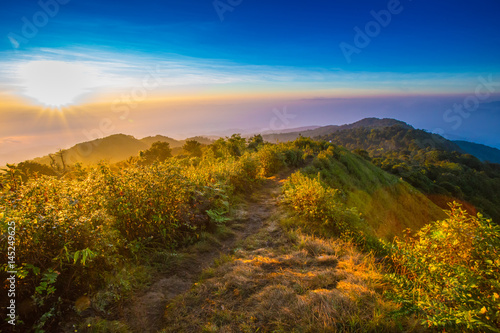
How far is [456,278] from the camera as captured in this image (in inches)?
103

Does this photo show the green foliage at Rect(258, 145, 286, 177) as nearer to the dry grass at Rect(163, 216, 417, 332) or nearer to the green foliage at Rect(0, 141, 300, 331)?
the green foliage at Rect(0, 141, 300, 331)

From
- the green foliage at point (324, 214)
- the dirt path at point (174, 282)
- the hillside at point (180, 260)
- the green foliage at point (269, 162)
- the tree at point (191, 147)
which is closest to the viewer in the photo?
the hillside at point (180, 260)

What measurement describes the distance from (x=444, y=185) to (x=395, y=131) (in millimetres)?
103558

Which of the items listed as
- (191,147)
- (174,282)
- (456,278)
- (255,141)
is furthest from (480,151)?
(174,282)

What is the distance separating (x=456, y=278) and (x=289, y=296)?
2.09 meters

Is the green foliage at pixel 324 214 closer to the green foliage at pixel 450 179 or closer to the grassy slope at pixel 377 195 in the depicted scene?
the grassy slope at pixel 377 195

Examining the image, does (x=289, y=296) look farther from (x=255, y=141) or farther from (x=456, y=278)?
(x=255, y=141)

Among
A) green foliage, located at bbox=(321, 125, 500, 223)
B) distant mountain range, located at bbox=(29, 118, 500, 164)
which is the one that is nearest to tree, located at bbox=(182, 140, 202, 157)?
distant mountain range, located at bbox=(29, 118, 500, 164)

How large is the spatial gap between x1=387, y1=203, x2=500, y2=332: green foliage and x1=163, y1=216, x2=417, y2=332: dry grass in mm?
361

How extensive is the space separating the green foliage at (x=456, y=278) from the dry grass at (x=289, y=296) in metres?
0.36

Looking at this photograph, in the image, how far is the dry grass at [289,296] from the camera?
9.18ft

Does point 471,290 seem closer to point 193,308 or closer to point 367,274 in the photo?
point 367,274

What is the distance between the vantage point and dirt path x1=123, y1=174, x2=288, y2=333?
300 cm

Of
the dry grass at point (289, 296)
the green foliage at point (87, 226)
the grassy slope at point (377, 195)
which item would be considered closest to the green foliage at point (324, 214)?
the dry grass at point (289, 296)
